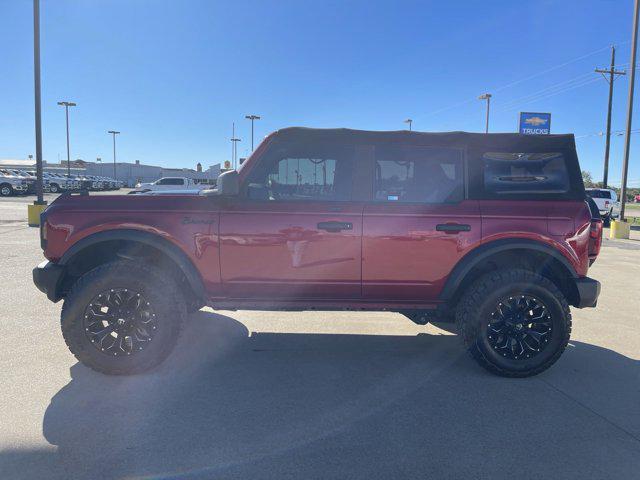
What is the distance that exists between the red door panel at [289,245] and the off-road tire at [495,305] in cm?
102

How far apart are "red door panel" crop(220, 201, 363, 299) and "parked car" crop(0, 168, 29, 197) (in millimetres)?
34428

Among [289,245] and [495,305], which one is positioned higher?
[289,245]

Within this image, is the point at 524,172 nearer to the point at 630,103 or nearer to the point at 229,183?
the point at 229,183

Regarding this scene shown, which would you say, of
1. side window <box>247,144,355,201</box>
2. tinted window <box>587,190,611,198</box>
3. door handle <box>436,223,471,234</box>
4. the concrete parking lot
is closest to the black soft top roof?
side window <box>247,144,355,201</box>

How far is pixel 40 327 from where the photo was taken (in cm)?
471

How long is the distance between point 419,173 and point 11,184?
116 ft

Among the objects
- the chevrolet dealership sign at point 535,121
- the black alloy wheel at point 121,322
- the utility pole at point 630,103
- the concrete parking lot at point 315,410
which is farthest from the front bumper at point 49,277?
the chevrolet dealership sign at point 535,121

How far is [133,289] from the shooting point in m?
3.61

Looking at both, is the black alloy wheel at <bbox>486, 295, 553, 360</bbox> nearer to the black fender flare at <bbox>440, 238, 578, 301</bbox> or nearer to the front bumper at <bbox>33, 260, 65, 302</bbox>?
the black fender flare at <bbox>440, 238, 578, 301</bbox>

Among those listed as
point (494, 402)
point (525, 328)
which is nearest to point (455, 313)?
point (525, 328)

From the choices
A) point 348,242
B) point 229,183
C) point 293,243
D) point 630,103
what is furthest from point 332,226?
point 630,103

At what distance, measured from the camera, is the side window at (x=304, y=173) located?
3.86 meters

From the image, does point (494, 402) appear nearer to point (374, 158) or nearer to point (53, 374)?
point (374, 158)

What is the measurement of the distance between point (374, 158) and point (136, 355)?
101 inches
